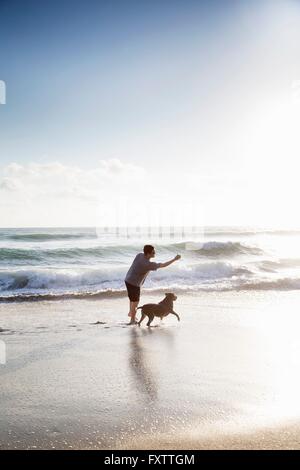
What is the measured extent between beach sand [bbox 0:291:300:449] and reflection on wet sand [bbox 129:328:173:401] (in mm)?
15

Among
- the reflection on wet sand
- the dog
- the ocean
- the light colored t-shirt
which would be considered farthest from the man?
the ocean

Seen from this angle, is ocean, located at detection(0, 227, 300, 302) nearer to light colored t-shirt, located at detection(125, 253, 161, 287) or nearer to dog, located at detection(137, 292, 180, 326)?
light colored t-shirt, located at detection(125, 253, 161, 287)

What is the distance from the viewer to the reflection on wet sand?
5004 mm

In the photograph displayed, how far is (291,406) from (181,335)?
3.70 m

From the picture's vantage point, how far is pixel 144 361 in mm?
6203

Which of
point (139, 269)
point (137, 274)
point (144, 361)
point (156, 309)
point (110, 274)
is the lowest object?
point (110, 274)

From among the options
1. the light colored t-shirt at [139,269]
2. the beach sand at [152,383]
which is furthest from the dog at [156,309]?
the light colored t-shirt at [139,269]

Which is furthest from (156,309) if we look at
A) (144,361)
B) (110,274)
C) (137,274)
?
(110,274)

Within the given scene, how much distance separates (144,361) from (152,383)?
1.03m

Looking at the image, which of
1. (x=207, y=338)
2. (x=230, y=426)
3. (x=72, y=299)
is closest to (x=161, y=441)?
(x=230, y=426)

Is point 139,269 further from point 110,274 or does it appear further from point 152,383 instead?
point 110,274

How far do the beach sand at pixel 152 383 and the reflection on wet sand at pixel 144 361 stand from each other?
0.6 inches
